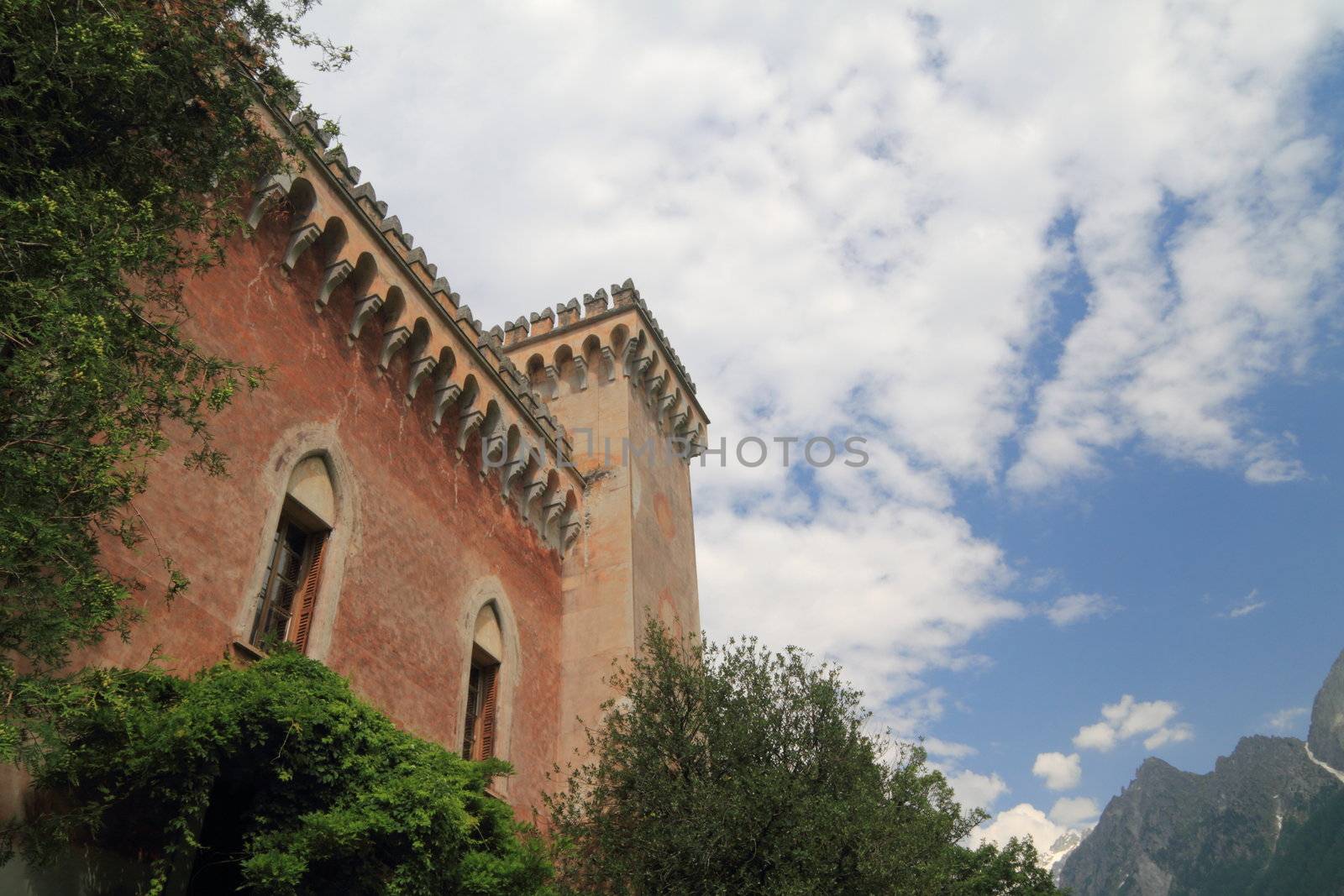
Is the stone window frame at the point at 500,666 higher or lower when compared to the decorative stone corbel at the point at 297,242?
lower

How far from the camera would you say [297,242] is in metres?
10.9

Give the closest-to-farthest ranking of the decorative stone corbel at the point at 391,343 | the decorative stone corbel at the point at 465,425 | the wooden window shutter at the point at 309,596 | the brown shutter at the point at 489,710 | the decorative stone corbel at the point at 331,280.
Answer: the wooden window shutter at the point at 309,596 < the decorative stone corbel at the point at 331,280 < the decorative stone corbel at the point at 391,343 < the brown shutter at the point at 489,710 < the decorative stone corbel at the point at 465,425

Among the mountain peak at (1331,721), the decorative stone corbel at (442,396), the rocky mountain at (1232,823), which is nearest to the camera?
the decorative stone corbel at (442,396)

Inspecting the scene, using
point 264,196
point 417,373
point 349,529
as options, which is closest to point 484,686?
point 349,529

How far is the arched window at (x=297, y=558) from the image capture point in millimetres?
9648

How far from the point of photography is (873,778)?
38.1 feet

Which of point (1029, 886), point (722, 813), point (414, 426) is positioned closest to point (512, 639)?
point (414, 426)

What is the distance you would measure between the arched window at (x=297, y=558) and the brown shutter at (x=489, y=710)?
3815 mm

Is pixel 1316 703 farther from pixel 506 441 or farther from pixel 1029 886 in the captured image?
pixel 506 441

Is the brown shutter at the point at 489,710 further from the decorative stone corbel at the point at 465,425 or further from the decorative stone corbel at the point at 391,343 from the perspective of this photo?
the decorative stone corbel at the point at 391,343

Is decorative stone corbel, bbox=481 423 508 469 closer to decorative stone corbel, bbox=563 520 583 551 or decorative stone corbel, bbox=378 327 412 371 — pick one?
decorative stone corbel, bbox=378 327 412 371

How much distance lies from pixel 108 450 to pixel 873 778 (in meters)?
8.99

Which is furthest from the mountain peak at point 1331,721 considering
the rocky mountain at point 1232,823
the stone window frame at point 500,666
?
the stone window frame at point 500,666

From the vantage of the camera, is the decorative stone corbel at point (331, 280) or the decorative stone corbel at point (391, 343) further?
the decorative stone corbel at point (391, 343)
